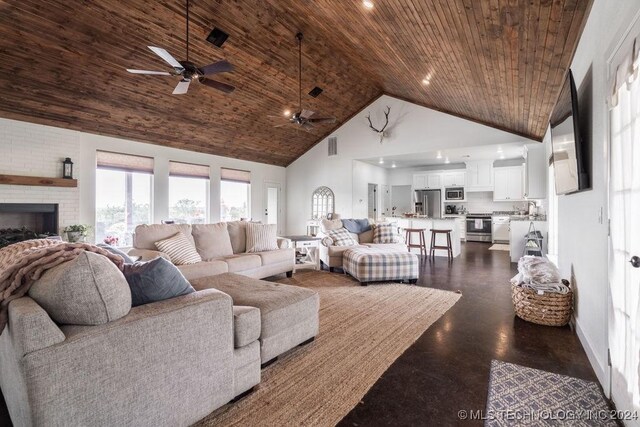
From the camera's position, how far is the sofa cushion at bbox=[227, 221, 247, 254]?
4.85m

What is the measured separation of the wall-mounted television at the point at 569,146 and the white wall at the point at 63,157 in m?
6.93

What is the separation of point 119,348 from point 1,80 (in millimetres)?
4964

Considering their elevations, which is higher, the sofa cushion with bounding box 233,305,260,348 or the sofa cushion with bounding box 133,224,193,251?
the sofa cushion with bounding box 133,224,193,251

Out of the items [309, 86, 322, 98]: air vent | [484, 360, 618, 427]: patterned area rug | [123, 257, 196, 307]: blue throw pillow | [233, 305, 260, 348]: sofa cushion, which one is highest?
[309, 86, 322, 98]: air vent

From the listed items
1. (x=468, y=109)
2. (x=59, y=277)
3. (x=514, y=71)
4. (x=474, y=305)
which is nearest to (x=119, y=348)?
(x=59, y=277)

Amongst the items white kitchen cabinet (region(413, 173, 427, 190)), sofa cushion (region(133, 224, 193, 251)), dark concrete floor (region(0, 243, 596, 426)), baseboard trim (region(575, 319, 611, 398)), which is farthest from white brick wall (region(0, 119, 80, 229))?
white kitchen cabinet (region(413, 173, 427, 190))

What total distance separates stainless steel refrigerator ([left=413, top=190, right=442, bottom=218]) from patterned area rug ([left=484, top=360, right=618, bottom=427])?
8.15m

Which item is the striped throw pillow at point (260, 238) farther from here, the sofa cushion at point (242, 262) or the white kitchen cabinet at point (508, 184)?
the white kitchen cabinet at point (508, 184)

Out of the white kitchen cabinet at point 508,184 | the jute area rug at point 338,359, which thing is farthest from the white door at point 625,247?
the white kitchen cabinet at point 508,184

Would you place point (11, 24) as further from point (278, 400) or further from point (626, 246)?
point (626, 246)

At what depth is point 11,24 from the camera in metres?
3.45

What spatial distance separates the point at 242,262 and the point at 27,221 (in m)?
3.80

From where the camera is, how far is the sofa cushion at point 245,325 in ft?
6.14

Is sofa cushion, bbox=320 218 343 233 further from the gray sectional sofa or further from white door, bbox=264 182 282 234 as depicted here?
white door, bbox=264 182 282 234
